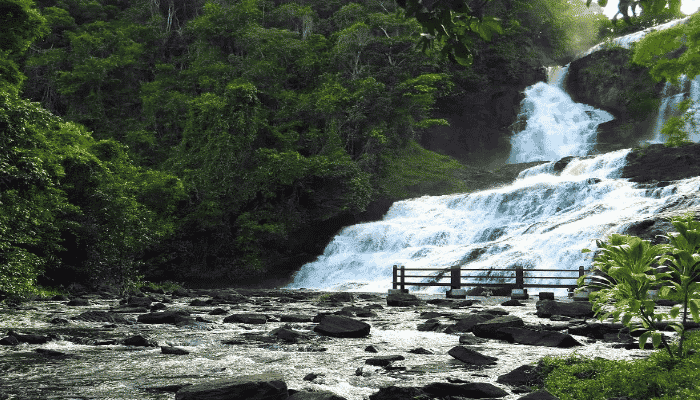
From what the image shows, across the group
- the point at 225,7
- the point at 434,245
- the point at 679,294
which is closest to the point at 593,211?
the point at 434,245

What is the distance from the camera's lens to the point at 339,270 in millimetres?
28141

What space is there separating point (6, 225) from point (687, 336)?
1539cm

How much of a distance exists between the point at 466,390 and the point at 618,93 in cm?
4792

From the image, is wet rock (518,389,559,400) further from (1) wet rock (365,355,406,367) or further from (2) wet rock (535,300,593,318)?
(2) wet rock (535,300,593,318)

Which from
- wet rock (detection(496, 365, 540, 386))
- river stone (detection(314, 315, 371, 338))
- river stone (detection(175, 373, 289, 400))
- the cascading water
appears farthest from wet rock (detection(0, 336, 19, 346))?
the cascading water

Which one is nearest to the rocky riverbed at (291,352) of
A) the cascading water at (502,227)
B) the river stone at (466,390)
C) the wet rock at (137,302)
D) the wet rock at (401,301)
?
the river stone at (466,390)

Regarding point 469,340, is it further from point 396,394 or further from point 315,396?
point 315,396

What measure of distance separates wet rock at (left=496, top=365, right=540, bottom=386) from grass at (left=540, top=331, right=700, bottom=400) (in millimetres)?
99

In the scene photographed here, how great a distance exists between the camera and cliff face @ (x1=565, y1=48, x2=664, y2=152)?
1730 inches

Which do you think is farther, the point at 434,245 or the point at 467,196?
the point at 467,196

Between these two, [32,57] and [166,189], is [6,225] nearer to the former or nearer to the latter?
[166,189]

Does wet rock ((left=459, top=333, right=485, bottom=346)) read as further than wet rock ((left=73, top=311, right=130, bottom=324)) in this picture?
No

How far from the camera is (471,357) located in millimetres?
6930

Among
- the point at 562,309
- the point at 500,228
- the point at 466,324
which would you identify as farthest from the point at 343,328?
the point at 500,228
